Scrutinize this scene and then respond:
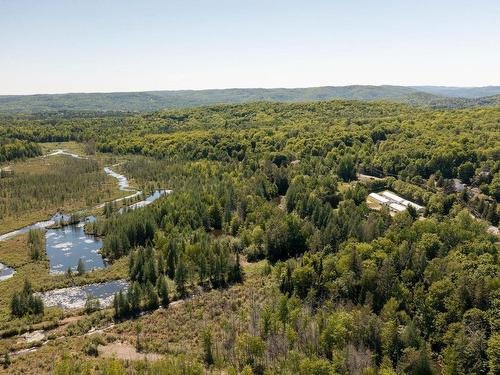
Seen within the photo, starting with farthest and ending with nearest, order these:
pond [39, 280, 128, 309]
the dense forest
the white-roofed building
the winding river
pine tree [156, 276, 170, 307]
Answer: the white-roofed building → the winding river → pond [39, 280, 128, 309] → pine tree [156, 276, 170, 307] → the dense forest

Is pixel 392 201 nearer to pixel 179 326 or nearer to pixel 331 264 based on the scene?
pixel 331 264

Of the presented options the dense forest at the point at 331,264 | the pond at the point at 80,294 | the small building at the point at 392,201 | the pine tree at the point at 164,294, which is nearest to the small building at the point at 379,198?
the small building at the point at 392,201

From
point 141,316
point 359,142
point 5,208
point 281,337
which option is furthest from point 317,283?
point 359,142

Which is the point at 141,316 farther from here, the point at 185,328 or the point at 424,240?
→ the point at 424,240

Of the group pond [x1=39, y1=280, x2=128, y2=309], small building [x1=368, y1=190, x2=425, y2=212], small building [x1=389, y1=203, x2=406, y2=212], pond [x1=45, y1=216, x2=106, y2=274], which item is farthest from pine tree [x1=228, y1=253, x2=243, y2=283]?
small building [x1=389, y1=203, x2=406, y2=212]

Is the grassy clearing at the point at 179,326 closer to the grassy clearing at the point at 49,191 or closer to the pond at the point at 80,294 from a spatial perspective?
the pond at the point at 80,294

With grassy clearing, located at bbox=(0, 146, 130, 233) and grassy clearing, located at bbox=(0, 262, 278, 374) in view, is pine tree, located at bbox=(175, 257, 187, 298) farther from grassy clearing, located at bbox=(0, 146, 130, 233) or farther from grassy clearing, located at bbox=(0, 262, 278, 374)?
grassy clearing, located at bbox=(0, 146, 130, 233)

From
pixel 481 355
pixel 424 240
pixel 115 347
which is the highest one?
pixel 424 240
